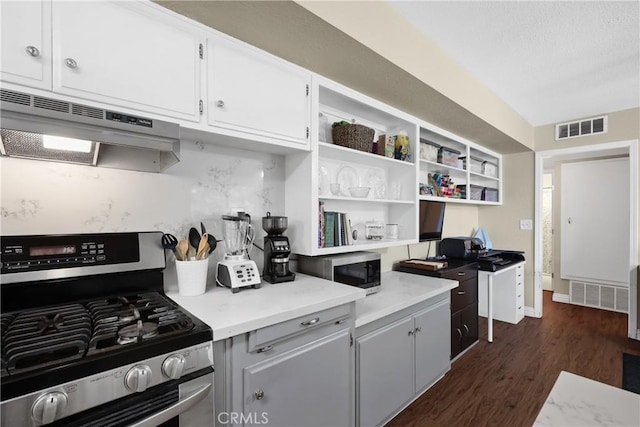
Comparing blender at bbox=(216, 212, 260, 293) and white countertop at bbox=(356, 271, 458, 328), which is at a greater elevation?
blender at bbox=(216, 212, 260, 293)

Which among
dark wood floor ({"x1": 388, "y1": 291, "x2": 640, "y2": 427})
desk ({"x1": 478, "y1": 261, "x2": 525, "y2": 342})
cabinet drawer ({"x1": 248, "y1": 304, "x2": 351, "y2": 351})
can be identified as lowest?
dark wood floor ({"x1": 388, "y1": 291, "x2": 640, "y2": 427})

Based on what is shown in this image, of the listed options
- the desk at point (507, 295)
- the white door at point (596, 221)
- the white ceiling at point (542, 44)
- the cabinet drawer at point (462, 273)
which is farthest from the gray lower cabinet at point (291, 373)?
the white door at point (596, 221)

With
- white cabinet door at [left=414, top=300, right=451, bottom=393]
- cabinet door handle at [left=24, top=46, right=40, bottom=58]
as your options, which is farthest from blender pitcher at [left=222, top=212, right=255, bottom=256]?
white cabinet door at [left=414, top=300, right=451, bottom=393]

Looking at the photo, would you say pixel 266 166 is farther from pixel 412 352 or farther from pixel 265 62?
pixel 412 352

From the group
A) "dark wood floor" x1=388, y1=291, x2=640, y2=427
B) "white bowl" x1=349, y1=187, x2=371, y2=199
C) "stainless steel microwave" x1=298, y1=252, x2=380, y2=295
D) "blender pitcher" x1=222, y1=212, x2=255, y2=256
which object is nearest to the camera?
"blender pitcher" x1=222, y1=212, x2=255, y2=256

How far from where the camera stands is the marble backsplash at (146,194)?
1.24 metres

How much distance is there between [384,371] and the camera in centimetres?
183

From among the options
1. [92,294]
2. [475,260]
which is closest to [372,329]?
[92,294]

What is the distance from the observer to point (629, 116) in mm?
3420

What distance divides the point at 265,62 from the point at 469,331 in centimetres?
299

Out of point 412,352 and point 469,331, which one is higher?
point 412,352

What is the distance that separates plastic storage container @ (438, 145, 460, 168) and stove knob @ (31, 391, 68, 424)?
324 centimetres

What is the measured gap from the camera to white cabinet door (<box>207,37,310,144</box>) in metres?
1.44

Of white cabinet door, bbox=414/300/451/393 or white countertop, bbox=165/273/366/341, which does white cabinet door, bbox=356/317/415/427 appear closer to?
white cabinet door, bbox=414/300/451/393
